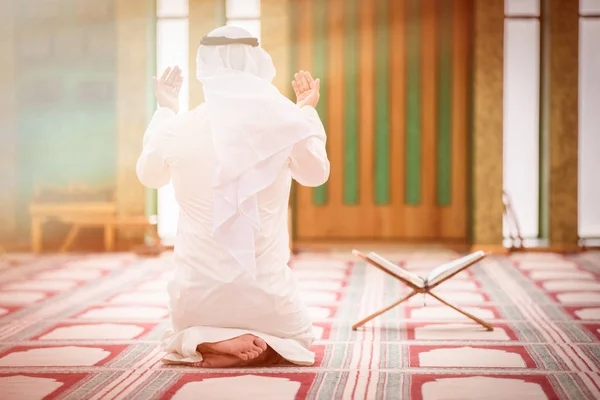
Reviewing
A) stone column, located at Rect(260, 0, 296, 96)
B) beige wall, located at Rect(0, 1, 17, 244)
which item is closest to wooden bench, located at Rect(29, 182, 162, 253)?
beige wall, located at Rect(0, 1, 17, 244)

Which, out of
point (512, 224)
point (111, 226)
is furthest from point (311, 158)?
point (512, 224)

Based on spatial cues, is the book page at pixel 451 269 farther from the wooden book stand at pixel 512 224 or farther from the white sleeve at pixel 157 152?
the wooden book stand at pixel 512 224

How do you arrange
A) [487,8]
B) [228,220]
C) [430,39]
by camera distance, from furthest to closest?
[430,39], [487,8], [228,220]

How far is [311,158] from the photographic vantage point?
3094 mm

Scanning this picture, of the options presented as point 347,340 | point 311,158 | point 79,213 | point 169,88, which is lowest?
point 347,340

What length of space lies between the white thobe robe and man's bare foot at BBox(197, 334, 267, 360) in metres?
0.02

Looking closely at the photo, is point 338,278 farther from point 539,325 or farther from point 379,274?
point 539,325

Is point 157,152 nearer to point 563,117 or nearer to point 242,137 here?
point 242,137

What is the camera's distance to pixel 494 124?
7523 millimetres

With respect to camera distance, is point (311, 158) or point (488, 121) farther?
point (488, 121)

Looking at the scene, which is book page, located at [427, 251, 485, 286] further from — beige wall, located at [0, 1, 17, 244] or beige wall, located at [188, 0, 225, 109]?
beige wall, located at [0, 1, 17, 244]

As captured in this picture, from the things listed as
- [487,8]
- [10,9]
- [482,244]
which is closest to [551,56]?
[487,8]

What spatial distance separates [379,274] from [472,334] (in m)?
2.19

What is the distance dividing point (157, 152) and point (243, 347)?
2.65ft
